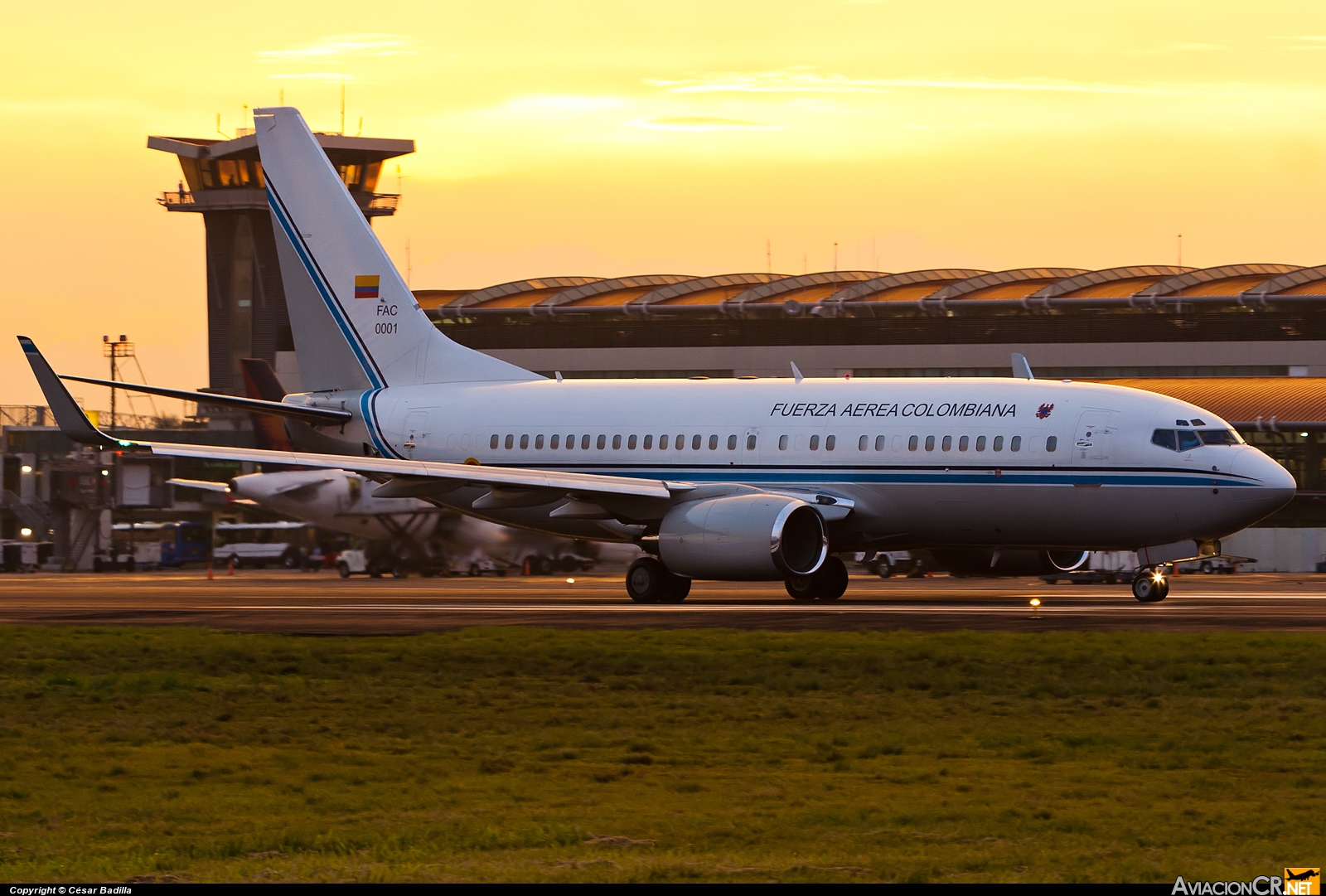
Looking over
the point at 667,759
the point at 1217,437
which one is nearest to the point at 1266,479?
the point at 1217,437

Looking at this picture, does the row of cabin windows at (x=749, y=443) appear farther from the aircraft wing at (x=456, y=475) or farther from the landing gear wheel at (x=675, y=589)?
the landing gear wheel at (x=675, y=589)

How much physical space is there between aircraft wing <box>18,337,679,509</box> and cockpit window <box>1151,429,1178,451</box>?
9.51 metres

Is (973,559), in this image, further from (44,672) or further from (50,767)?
(50,767)

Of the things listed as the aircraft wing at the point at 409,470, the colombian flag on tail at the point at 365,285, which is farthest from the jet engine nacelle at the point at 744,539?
the colombian flag on tail at the point at 365,285

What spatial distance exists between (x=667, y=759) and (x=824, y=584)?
2271 cm

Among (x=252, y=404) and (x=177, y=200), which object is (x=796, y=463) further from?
(x=177, y=200)

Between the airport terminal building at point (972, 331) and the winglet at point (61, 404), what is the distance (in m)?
51.8

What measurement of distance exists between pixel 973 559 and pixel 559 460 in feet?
31.4

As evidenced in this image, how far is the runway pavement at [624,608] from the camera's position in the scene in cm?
2900

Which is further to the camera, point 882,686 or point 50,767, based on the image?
point 882,686

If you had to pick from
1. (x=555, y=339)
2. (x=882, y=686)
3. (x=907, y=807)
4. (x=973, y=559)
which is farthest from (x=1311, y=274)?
(x=907, y=807)

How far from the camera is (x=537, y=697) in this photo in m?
19.2

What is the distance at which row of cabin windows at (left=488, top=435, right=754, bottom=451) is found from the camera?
38.0 meters

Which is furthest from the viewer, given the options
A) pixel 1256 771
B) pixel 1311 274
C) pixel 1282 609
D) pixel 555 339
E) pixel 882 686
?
pixel 555 339
